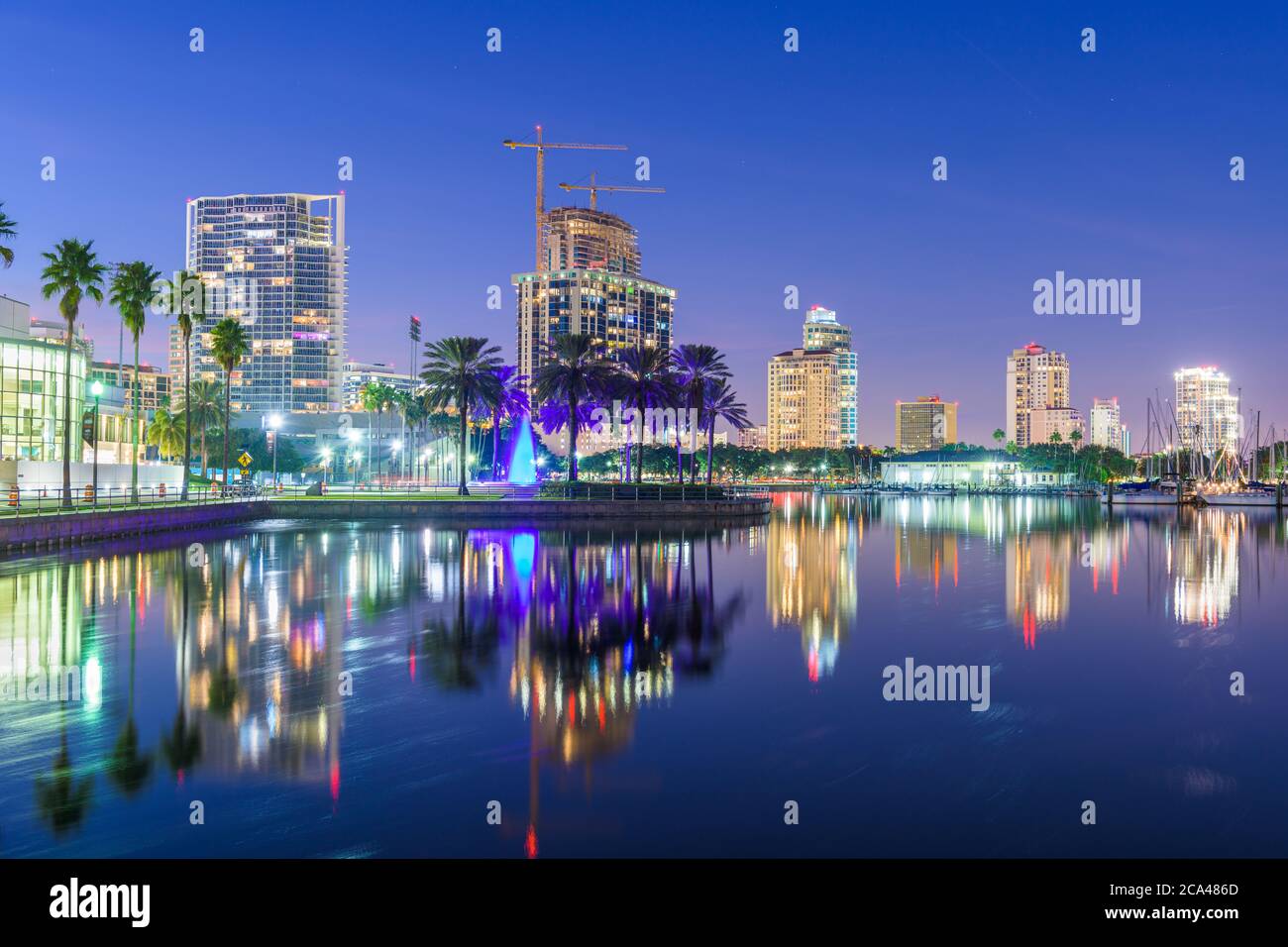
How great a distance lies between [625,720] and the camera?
1167 centimetres

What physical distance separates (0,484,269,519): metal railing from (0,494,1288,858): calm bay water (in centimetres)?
1521

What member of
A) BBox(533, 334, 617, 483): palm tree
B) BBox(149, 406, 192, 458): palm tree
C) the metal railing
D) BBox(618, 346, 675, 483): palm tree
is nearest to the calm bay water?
the metal railing

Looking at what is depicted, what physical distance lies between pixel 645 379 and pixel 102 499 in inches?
1567

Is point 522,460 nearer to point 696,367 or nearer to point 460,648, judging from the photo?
point 696,367

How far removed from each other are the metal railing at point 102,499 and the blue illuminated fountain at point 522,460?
80.8 feet

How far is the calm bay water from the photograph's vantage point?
8164 mm

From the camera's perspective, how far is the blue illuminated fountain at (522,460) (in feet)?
301

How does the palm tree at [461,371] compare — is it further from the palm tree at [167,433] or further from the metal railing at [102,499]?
the palm tree at [167,433]

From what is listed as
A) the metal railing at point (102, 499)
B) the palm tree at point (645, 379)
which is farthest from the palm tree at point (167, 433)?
the palm tree at point (645, 379)

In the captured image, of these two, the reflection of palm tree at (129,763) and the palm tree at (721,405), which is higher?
the palm tree at (721,405)

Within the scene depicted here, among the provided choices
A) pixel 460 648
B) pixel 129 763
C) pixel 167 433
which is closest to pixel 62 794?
pixel 129 763
